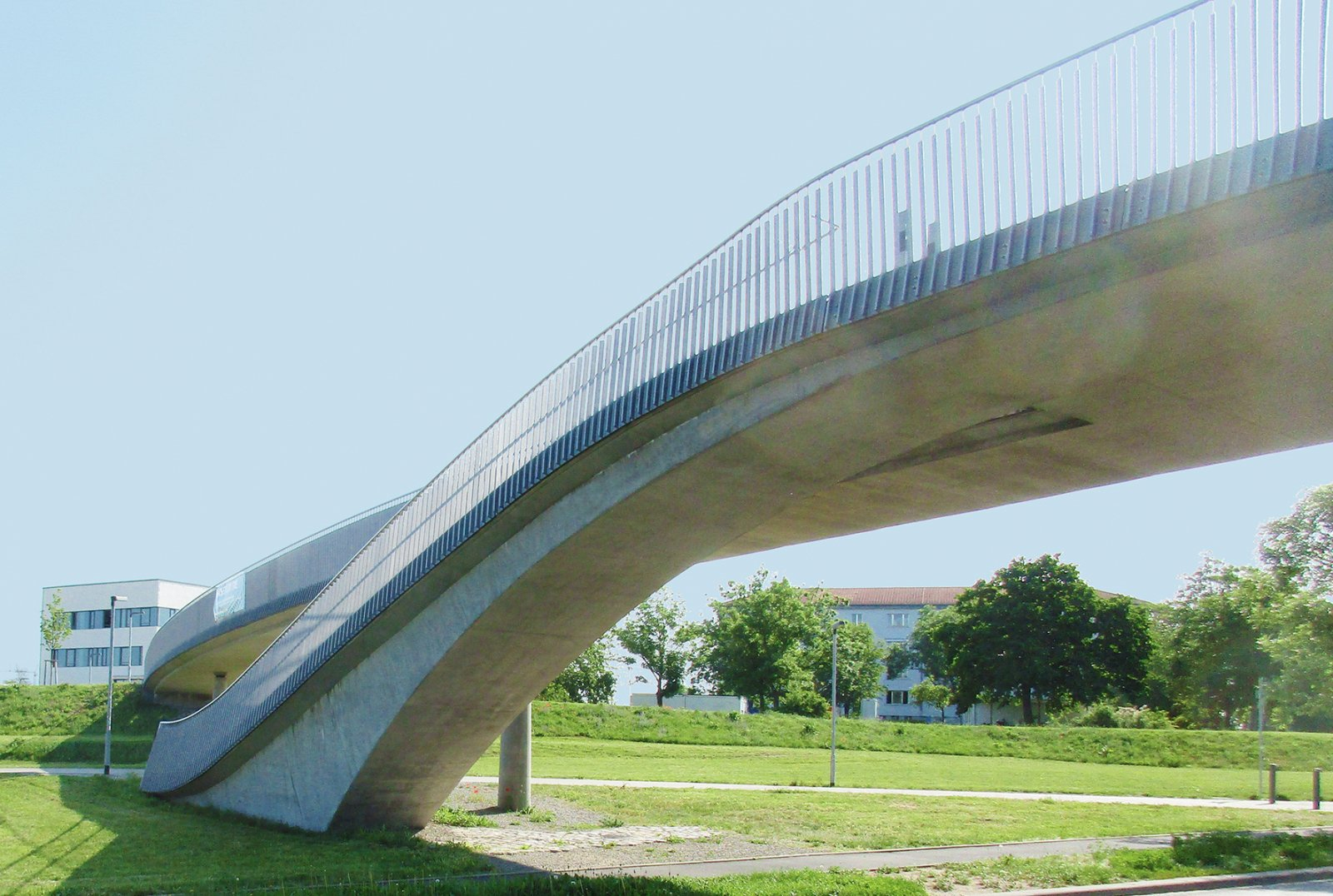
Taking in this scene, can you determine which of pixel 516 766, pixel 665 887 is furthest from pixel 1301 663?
pixel 665 887

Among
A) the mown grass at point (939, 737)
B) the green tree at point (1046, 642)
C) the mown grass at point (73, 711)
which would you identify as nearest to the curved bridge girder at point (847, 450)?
the mown grass at point (939, 737)

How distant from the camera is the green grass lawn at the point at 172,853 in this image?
12.6 metres

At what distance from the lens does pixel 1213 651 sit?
235 ft

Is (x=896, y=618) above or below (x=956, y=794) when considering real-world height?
above

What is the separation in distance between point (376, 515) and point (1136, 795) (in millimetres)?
20165

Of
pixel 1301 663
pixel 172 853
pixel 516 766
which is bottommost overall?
pixel 172 853

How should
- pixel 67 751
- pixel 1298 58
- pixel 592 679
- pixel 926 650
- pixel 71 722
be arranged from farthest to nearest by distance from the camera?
1. pixel 926 650
2. pixel 592 679
3. pixel 71 722
4. pixel 67 751
5. pixel 1298 58

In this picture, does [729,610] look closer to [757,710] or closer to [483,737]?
[757,710]

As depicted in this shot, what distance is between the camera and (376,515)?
23.9 m

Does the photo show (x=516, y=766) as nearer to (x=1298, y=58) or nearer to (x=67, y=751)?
(x=1298, y=58)

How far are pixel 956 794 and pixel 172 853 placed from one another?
60.4ft

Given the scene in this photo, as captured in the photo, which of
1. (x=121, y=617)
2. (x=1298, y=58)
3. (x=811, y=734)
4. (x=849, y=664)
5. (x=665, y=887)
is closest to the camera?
(x=1298, y=58)

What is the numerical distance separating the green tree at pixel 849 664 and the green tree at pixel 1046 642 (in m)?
7.77

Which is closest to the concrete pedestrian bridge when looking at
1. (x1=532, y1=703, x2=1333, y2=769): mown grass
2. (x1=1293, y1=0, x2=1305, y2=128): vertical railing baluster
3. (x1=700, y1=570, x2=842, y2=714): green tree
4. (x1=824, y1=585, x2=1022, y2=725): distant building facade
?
(x1=1293, y1=0, x2=1305, y2=128): vertical railing baluster
